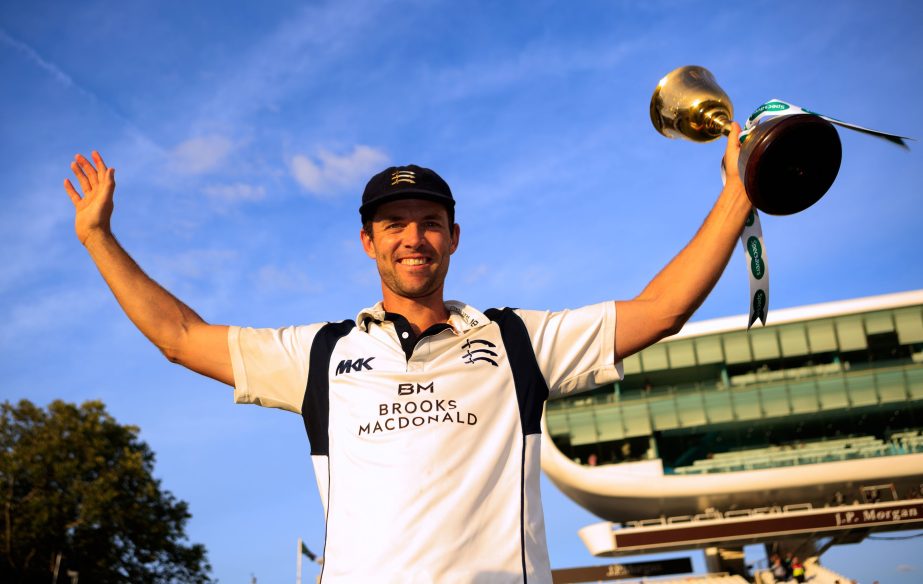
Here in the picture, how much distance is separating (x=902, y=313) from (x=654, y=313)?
41.5 metres

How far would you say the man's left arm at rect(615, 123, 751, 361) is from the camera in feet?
9.99

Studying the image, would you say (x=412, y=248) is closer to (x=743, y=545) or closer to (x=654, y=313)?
(x=654, y=313)

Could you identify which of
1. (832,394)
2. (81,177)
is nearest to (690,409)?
(832,394)

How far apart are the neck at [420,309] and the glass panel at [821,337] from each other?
40351 mm

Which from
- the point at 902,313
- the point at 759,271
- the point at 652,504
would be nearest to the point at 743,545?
the point at 652,504

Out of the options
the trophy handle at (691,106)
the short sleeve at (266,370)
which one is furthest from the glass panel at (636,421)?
the short sleeve at (266,370)

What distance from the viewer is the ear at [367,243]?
134 inches

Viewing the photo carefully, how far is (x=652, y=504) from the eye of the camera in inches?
1625

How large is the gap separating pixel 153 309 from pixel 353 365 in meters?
0.76

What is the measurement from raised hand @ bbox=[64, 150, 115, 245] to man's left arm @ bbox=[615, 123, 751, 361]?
1944 mm

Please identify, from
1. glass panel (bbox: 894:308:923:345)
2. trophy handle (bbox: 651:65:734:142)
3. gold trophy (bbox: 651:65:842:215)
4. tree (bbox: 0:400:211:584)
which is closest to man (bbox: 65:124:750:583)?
gold trophy (bbox: 651:65:842:215)

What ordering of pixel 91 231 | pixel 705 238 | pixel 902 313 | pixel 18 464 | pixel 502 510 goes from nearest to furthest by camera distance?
pixel 502 510
pixel 705 238
pixel 91 231
pixel 18 464
pixel 902 313

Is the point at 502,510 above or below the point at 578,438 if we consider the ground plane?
below

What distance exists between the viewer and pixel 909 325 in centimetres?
3991
